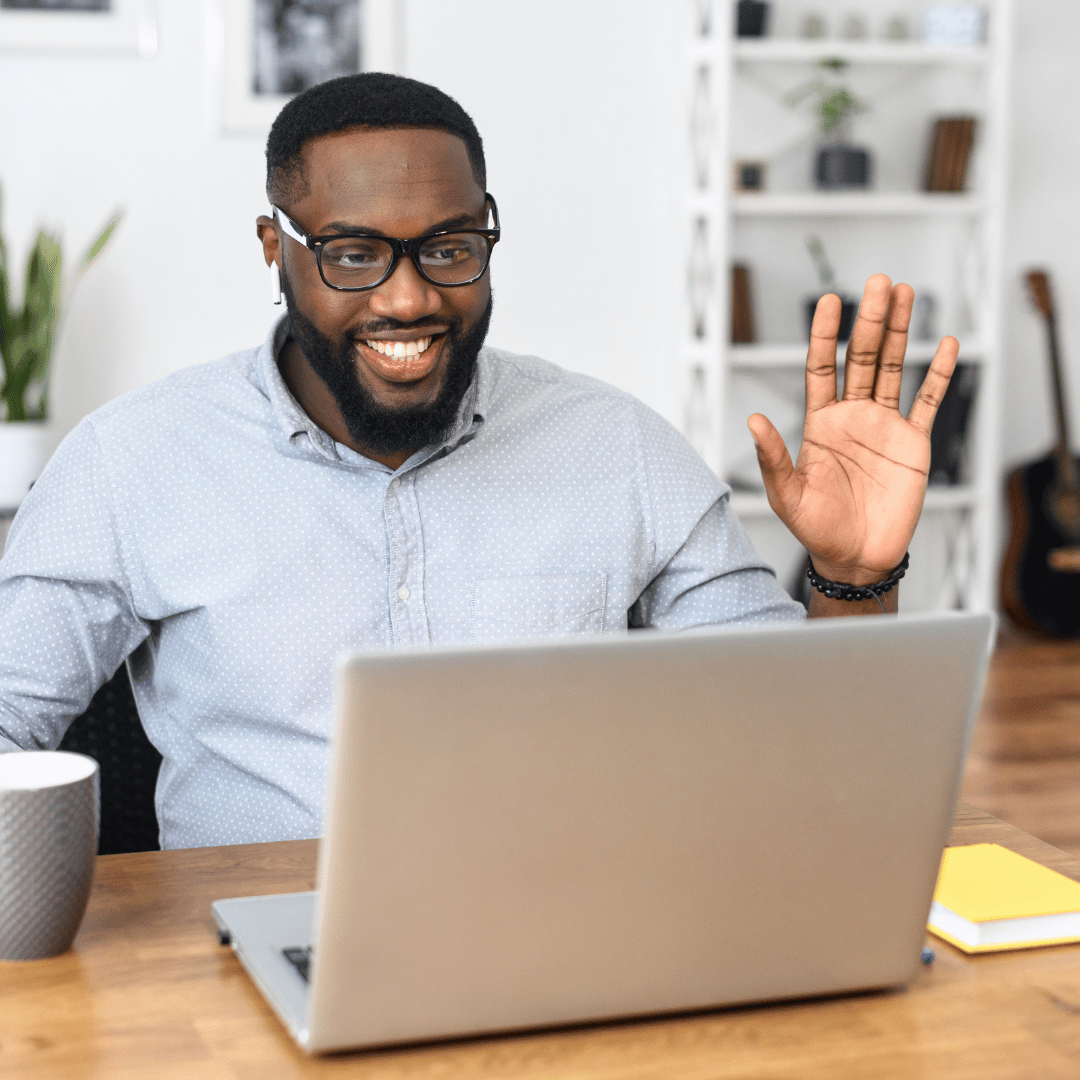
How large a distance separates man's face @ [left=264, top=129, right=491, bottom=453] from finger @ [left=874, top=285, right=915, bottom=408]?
1.25 ft

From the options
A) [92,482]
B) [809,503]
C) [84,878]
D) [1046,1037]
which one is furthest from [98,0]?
[1046,1037]

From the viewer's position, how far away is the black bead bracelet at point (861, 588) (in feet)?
4.34

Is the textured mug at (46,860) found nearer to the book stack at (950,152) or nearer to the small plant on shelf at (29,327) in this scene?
the small plant on shelf at (29,327)

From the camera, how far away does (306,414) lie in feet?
4.74

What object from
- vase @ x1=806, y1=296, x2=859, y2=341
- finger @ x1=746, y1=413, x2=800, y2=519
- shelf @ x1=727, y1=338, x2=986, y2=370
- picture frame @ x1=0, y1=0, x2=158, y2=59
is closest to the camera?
finger @ x1=746, y1=413, x2=800, y2=519

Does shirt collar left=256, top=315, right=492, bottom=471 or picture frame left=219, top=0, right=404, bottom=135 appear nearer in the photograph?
shirt collar left=256, top=315, right=492, bottom=471

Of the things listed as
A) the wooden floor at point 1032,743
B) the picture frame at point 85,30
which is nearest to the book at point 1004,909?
the wooden floor at point 1032,743

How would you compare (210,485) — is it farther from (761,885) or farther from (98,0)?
(98,0)

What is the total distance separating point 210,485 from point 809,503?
56 centimetres

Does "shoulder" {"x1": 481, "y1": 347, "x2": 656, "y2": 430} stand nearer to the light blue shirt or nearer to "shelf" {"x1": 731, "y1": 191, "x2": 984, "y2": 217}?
the light blue shirt

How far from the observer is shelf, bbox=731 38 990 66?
3.96 m

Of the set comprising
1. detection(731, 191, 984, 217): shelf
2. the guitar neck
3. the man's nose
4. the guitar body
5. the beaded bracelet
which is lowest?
the guitar body

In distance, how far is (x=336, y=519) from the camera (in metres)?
1.39

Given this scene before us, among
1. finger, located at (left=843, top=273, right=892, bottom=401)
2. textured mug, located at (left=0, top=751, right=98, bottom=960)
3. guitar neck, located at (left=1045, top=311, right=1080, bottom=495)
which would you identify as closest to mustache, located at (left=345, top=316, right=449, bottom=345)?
finger, located at (left=843, top=273, right=892, bottom=401)
